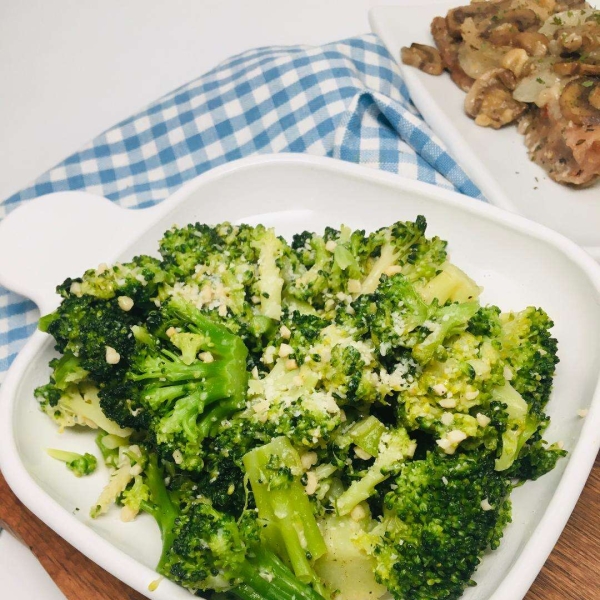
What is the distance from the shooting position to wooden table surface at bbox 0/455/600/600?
6.00 ft

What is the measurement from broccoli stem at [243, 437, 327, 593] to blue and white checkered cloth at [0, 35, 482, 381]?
145 centimetres

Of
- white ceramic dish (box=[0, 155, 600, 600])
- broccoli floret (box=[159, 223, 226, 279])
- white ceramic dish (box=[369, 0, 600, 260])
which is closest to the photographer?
white ceramic dish (box=[0, 155, 600, 600])

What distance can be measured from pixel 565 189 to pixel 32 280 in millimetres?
1998

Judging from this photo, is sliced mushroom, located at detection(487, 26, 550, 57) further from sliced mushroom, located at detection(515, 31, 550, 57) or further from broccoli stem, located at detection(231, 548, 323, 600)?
broccoli stem, located at detection(231, 548, 323, 600)

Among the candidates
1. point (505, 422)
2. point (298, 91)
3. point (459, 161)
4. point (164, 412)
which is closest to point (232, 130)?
point (298, 91)

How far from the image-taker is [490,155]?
278 cm

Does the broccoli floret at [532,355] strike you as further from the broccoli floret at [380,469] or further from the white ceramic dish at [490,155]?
the white ceramic dish at [490,155]

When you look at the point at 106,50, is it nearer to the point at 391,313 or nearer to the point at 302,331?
the point at 302,331

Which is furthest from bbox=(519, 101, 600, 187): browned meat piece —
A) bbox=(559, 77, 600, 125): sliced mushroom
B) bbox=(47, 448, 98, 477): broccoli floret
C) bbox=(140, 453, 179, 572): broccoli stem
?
bbox=(47, 448, 98, 477): broccoli floret

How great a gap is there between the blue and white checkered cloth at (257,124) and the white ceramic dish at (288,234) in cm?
45

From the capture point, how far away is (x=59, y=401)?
1962mm

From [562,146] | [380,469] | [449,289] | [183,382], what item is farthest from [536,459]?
[562,146]

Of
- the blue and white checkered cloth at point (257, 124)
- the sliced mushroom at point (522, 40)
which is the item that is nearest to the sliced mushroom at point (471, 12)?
the sliced mushroom at point (522, 40)

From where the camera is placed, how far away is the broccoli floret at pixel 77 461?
1.92 meters
